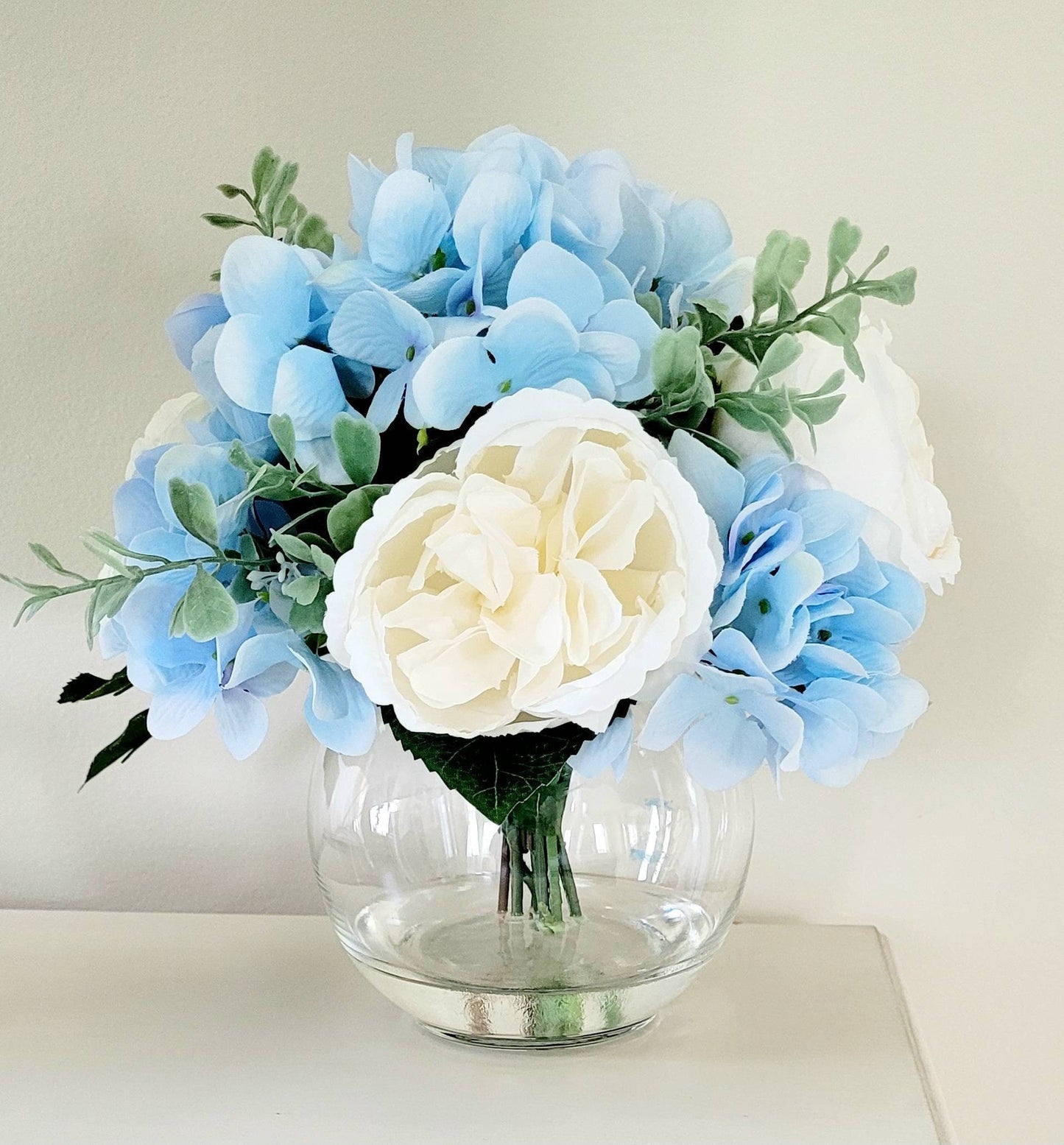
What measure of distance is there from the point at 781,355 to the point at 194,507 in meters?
0.27

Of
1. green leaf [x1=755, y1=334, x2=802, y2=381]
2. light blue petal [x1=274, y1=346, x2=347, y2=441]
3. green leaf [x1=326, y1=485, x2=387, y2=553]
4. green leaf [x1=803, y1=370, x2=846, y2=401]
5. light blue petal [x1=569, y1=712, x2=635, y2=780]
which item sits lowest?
light blue petal [x1=569, y1=712, x2=635, y2=780]

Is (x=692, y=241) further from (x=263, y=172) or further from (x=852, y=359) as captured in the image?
(x=263, y=172)

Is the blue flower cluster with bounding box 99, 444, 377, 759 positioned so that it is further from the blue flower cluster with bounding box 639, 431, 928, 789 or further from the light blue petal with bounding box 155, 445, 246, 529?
the blue flower cluster with bounding box 639, 431, 928, 789

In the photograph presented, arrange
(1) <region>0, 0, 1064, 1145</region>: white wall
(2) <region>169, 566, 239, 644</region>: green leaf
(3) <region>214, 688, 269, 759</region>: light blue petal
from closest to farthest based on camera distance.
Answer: (2) <region>169, 566, 239, 644</region>: green leaf, (3) <region>214, 688, 269, 759</region>: light blue petal, (1) <region>0, 0, 1064, 1145</region>: white wall

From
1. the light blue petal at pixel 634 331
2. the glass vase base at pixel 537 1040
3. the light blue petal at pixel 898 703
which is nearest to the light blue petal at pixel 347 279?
the light blue petal at pixel 634 331

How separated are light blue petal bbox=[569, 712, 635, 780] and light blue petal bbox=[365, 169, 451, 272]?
0.24m

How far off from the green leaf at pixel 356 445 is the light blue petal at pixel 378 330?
0.12 ft

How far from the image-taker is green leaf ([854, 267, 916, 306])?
54cm

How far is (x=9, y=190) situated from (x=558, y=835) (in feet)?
2.21

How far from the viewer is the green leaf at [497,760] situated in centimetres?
56

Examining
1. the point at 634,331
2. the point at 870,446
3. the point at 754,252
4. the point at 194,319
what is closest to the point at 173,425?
the point at 194,319

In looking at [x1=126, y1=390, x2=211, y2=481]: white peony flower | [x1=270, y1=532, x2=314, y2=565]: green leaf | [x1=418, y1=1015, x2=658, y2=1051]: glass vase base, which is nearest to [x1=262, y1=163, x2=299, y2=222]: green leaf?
[x1=126, y1=390, x2=211, y2=481]: white peony flower

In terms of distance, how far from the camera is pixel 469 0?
35.3 inches

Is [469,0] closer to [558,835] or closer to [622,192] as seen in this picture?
[622,192]
